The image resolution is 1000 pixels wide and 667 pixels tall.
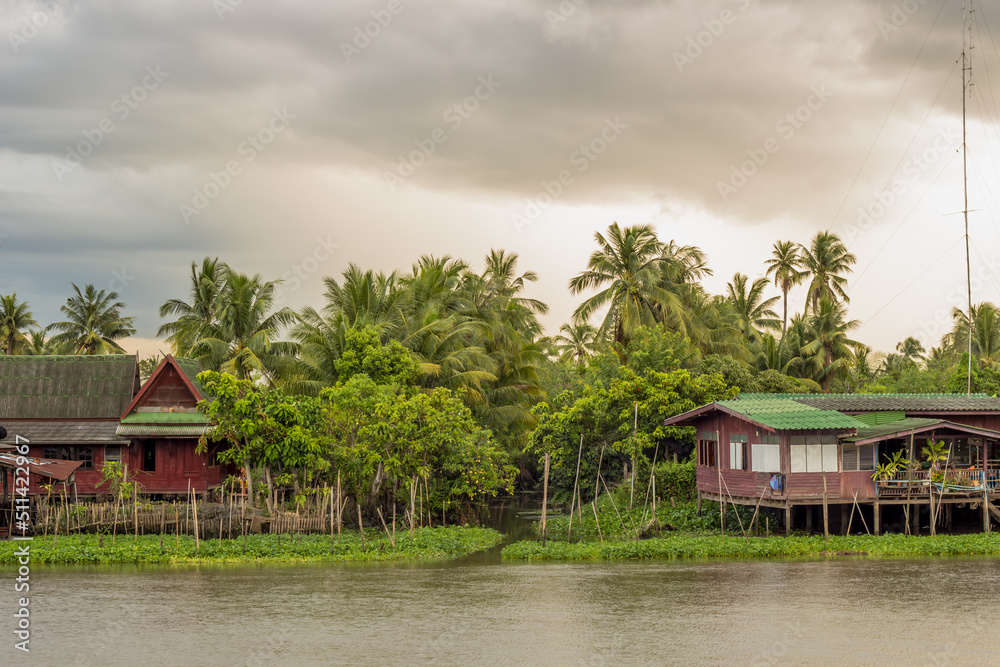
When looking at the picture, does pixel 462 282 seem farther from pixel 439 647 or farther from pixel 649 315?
pixel 439 647

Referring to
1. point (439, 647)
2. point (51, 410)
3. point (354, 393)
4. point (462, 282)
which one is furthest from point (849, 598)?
point (462, 282)

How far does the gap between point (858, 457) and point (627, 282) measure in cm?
1955

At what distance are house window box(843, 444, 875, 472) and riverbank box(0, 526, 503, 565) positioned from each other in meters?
12.9

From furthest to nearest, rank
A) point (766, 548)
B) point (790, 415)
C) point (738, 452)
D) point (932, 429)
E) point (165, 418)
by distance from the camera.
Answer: point (165, 418), point (738, 452), point (790, 415), point (932, 429), point (766, 548)

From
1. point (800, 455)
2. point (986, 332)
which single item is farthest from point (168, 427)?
point (986, 332)

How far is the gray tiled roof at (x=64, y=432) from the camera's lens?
3912 centimetres

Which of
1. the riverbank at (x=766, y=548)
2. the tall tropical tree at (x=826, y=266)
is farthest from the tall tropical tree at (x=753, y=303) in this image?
the riverbank at (x=766, y=548)

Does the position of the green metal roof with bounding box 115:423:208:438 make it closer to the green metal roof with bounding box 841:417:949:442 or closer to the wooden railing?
the green metal roof with bounding box 841:417:949:442

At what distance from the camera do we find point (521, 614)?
2236 cm

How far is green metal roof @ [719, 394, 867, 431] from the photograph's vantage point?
3228cm

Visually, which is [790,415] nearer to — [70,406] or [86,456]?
[86,456]

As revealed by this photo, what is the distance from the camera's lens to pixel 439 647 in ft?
63.0

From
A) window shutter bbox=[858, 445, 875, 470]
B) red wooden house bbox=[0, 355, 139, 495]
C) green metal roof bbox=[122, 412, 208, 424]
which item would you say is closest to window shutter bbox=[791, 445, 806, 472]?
window shutter bbox=[858, 445, 875, 470]

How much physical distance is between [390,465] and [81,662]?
18100 millimetres
